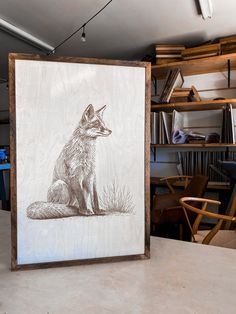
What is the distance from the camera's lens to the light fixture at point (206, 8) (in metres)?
1.96

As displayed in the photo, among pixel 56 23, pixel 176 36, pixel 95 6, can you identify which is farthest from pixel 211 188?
pixel 56 23

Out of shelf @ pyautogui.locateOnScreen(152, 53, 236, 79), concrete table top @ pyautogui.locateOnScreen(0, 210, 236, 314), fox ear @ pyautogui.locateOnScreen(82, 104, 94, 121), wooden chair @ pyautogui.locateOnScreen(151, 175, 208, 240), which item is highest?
shelf @ pyautogui.locateOnScreen(152, 53, 236, 79)

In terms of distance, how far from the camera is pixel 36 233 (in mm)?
538

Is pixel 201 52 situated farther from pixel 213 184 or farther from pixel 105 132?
pixel 105 132

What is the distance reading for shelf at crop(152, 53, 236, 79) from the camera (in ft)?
8.38

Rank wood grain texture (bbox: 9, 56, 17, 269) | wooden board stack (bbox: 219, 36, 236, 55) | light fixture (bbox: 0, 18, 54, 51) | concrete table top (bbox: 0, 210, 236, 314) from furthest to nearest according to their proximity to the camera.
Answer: wooden board stack (bbox: 219, 36, 236, 55)
light fixture (bbox: 0, 18, 54, 51)
wood grain texture (bbox: 9, 56, 17, 269)
concrete table top (bbox: 0, 210, 236, 314)

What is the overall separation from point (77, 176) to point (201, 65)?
2.57 meters

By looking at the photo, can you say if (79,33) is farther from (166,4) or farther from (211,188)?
(211,188)

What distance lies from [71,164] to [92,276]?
23cm

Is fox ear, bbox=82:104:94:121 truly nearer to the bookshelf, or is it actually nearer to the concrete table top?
the concrete table top

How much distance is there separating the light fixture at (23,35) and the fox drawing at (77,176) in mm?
2343

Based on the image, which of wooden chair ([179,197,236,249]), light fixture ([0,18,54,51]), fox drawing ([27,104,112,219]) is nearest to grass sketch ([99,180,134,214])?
fox drawing ([27,104,112,219])

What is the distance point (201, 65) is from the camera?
8.90 feet

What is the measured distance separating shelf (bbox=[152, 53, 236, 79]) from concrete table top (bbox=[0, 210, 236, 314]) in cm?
240
